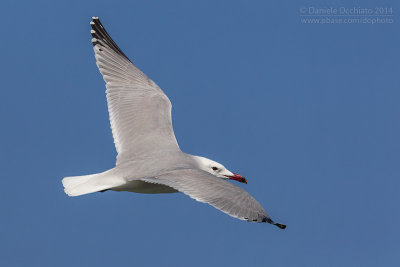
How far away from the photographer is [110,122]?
22.2ft

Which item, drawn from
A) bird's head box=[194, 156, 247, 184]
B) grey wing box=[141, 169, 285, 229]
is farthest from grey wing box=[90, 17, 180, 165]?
grey wing box=[141, 169, 285, 229]

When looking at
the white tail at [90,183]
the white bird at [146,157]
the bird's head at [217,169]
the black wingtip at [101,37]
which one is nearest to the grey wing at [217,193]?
the white bird at [146,157]

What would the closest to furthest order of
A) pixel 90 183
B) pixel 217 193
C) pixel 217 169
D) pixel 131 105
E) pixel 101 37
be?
pixel 217 193 → pixel 90 183 → pixel 217 169 → pixel 131 105 → pixel 101 37

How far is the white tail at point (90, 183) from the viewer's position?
5.54 meters

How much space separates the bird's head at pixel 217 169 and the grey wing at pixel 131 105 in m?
0.30

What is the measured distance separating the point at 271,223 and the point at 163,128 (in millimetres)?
2187

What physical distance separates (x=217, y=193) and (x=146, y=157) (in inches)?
50.5

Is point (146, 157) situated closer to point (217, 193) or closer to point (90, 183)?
point (90, 183)

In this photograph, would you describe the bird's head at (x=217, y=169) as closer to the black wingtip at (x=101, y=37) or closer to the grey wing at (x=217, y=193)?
the grey wing at (x=217, y=193)

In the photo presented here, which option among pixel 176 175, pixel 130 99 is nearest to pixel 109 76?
pixel 130 99

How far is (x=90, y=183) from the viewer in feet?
18.5

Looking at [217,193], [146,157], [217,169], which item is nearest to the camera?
[217,193]

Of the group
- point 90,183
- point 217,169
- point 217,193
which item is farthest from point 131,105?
point 217,193

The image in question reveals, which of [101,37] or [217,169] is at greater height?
[101,37]
